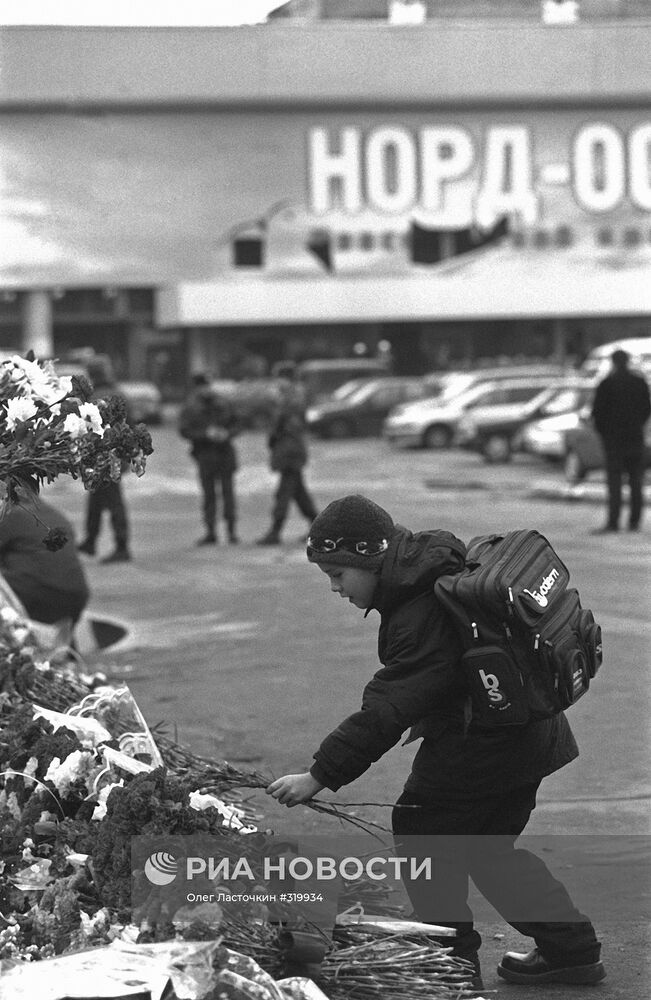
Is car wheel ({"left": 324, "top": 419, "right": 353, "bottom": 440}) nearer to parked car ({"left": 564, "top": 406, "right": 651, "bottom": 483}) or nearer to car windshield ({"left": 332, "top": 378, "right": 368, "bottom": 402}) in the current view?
car windshield ({"left": 332, "top": 378, "right": 368, "bottom": 402})

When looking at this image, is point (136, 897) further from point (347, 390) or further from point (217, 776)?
point (347, 390)

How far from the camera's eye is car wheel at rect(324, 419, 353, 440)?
39.7 metres

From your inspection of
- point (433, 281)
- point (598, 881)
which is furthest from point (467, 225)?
point (598, 881)

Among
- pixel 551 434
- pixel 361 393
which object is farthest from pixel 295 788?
pixel 361 393

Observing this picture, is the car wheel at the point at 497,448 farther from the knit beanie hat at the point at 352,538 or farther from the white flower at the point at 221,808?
the knit beanie hat at the point at 352,538

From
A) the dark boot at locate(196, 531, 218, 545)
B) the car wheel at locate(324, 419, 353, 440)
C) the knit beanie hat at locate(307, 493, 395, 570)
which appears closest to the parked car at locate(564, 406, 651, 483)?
the dark boot at locate(196, 531, 218, 545)

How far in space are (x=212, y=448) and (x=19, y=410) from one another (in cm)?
1296

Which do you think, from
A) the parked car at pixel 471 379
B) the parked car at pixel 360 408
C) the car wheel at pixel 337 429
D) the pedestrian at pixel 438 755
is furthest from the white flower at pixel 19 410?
the car wheel at pixel 337 429

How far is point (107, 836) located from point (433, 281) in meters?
55.1

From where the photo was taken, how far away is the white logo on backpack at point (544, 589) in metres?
4.02

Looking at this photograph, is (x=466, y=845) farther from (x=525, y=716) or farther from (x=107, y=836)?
(x=107, y=836)

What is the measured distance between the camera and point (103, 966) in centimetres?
349

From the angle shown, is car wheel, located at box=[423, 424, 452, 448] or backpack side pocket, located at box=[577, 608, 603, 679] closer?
backpack side pocket, located at box=[577, 608, 603, 679]

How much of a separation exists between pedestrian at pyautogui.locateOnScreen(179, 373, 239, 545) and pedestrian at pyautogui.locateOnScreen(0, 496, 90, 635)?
830 centimetres
